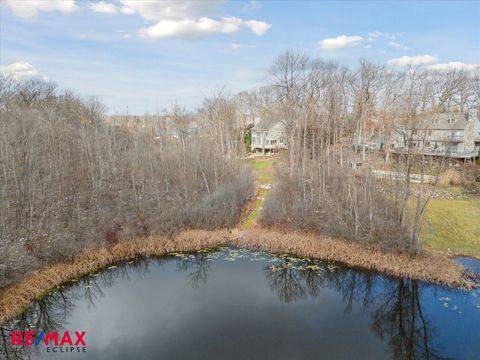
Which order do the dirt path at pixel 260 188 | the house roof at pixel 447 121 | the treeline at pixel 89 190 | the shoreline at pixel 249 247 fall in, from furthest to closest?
the house roof at pixel 447 121 → the dirt path at pixel 260 188 → the treeline at pixel 89 190 → the shoreline at pixel 249 247

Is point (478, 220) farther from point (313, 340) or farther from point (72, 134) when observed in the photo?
point (72, 134)

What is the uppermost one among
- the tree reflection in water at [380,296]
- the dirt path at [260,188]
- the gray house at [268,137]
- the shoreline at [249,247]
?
the gray house at [268,137]

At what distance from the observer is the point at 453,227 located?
1966 centimetres

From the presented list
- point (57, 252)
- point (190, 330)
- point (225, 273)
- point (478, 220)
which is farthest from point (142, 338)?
point (478, 220)

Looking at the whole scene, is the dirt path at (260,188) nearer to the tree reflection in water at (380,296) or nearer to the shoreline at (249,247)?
the shoreline at (249,247)

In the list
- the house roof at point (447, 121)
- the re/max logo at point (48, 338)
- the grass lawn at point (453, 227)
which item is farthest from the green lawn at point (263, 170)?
the re/max logo at point (48, 338)

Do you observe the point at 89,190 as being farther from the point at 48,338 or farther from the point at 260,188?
the point at 260,188

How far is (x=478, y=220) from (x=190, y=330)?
65.1 feet

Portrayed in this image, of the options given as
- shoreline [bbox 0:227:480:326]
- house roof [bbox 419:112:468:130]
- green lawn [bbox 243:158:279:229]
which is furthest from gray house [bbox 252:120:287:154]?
shoreline [bbox 0:227:480:326]

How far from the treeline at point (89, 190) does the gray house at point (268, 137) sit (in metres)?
21.3

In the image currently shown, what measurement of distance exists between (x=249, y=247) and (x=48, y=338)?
10.3 meters

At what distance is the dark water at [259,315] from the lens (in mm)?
10211

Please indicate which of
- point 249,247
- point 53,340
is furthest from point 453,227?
point 53,340

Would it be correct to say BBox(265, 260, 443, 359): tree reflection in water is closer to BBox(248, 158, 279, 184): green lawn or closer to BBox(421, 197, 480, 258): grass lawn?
BBox(421, 197, 480, 258): grass lawn
